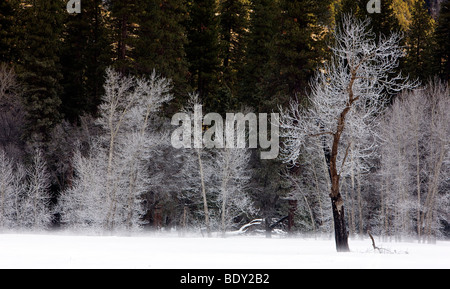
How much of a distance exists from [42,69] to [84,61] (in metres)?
5.45

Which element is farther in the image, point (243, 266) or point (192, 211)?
point (192, 211)

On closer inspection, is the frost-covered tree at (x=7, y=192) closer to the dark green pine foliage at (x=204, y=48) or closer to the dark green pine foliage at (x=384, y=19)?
the dark green pine foliage at (x=204, y=48)

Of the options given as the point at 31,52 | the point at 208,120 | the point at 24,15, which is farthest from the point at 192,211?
the point at 24,15

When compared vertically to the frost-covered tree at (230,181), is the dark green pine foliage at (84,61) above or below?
above

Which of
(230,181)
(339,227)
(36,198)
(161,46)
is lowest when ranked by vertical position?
(36,198)

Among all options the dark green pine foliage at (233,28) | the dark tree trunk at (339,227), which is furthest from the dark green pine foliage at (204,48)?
the dark tree trunk at (339,227)

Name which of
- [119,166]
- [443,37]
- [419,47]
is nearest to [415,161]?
[443,37]

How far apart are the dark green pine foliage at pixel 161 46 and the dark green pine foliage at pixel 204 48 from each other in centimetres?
399

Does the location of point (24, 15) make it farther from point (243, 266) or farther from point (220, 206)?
point (243, 266)

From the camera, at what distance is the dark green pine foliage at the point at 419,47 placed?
146 feet

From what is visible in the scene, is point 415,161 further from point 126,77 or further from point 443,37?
point 126,77

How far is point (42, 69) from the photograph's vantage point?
33562 millimetres

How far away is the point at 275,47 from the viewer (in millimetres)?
34500

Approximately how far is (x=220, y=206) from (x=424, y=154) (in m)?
15.2
